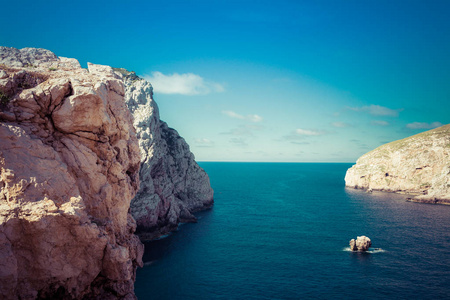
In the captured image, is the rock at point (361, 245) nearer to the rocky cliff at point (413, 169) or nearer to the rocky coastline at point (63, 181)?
the rocky coastline at point (63, 181)

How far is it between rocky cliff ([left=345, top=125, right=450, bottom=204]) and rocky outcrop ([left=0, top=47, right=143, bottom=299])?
137644mm

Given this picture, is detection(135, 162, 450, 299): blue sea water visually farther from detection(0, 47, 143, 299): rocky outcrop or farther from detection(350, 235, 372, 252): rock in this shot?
detection(0, 47, 143, 299): rocky outcrop

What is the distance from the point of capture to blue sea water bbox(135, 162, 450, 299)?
43844mm

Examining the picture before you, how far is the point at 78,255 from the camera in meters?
18.0

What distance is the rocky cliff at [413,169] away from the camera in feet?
382

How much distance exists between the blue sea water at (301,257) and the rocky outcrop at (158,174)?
534cm

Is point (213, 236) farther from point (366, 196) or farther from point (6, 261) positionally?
point (366, 196)

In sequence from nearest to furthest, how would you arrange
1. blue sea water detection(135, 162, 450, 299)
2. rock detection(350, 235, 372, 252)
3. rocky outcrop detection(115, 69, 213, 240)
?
blue sea water detection(135, 162, 450, 299), rock detection(350, 235, 372, 252), rocky outcrop detection(115, 69, 213, 240)

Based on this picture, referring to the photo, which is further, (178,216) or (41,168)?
(178,216)

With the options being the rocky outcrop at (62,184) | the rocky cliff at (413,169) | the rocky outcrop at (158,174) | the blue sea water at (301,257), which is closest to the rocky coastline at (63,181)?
the rocky outcrop at (62,184)

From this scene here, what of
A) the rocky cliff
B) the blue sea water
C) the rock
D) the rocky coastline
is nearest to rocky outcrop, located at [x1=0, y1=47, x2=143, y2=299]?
the rocky coastline

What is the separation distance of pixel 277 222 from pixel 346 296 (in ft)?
143

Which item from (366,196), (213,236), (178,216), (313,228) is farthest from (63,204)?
(366,196)

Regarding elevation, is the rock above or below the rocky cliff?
below
